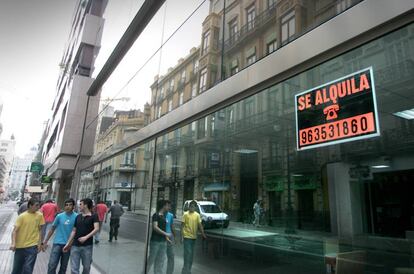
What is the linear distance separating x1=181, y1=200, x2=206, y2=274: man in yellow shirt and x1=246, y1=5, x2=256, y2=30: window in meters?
3.21

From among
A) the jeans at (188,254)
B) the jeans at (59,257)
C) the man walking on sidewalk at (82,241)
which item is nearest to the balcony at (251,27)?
the jeans at (188,254)

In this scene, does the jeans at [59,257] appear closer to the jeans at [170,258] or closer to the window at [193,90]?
the jeans at [170,258]

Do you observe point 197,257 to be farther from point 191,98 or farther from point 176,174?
point 191,98

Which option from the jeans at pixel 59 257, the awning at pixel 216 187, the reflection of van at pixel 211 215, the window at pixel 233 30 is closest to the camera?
the window at pixel 233 30

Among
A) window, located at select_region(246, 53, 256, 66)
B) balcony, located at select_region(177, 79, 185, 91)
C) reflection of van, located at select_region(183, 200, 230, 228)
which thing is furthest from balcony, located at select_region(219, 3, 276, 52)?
reflection of van, located at select_region(183, 200, 230, 228)

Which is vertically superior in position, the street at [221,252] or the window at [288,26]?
the window at [288,26]

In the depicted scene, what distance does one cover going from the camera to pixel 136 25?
376 inches

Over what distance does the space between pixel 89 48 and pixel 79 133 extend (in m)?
7.78

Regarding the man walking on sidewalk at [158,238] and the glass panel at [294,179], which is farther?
the man walking on sidewalk at [158,238]

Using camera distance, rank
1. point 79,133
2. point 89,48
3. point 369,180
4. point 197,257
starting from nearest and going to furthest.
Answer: point 197,257 < point 369,180 < point 79,133 < point 89,48

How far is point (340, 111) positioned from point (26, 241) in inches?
249

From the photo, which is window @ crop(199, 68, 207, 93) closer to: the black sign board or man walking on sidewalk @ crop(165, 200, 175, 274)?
the black sign board

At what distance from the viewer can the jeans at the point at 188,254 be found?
17.3ft

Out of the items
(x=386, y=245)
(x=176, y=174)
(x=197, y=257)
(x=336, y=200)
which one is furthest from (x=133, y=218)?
(x=386, y=245)
